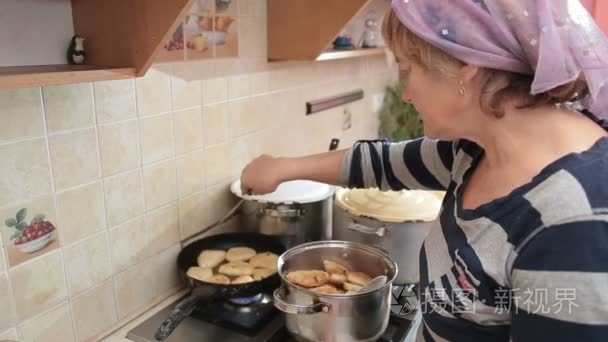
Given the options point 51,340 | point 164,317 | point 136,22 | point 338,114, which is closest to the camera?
point 136,22

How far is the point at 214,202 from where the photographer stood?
120 centimetres

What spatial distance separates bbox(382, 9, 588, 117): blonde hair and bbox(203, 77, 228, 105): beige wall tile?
0.57 meters

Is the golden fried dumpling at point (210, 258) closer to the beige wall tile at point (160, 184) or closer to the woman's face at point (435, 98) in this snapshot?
the beige wall tile at point (160, 184)

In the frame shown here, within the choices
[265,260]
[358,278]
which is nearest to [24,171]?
[265,260]

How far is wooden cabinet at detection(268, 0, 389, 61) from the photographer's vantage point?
4.02 ft

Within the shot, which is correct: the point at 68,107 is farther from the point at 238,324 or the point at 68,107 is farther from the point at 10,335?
the point at 238,324

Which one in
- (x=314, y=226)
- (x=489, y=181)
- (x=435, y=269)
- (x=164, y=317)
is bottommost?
(x=164, y=317)

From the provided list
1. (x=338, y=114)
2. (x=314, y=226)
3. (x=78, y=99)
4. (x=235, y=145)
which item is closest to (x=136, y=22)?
(x=78, y=99)

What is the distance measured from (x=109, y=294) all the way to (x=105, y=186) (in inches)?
8.6

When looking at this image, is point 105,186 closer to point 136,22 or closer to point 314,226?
point 136,22

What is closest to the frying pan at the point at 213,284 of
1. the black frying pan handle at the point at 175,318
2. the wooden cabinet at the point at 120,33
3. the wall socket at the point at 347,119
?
the black frying pan handle at the point at 175,318

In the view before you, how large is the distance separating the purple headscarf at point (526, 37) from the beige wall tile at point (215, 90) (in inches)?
24.2

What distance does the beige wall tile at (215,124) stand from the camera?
44.4 inches

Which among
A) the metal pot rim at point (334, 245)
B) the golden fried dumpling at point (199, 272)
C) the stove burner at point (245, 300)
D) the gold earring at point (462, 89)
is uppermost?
the gold earring at point (462, 89)
